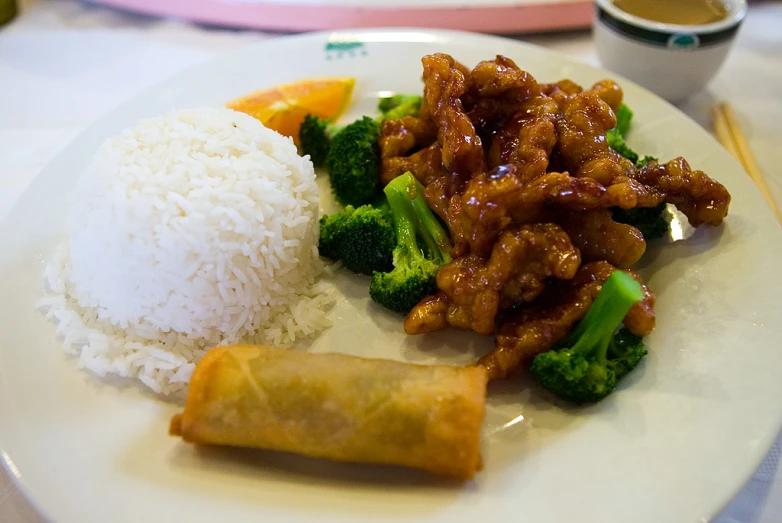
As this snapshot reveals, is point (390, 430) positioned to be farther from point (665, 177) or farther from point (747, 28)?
point (747, 28)

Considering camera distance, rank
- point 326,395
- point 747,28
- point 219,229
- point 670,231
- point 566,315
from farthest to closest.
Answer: point 747,28 < point 670,231 < point 219,229 < point 566,315 < point 326,395

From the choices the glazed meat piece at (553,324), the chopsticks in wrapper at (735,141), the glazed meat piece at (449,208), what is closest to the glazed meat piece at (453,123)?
the glazed meat piece at (449,208)

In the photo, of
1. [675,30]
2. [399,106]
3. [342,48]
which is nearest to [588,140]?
[399,106]

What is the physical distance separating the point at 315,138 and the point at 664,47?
7.32ft

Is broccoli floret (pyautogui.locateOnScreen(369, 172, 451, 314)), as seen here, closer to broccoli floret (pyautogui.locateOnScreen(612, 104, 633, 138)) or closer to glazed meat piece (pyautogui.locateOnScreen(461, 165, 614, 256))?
glazed meat piece (pyautogui.locateOnScreen(461, 165, 614, 256))

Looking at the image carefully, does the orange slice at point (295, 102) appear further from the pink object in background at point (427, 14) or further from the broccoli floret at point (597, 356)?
the broccoli floret at point (597, 356)

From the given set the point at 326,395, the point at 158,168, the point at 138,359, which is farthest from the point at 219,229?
the point at 326,395

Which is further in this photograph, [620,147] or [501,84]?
[620,147]

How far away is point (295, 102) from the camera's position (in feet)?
11.9

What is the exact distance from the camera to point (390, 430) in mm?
1994

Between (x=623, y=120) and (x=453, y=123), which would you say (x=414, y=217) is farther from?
(x=623, y=120)

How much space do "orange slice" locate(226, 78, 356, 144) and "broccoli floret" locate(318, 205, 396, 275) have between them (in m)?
0.93

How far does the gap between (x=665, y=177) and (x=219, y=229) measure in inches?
81.1

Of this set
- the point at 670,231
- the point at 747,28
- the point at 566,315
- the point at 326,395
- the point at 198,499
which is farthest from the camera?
the point at 747,28
